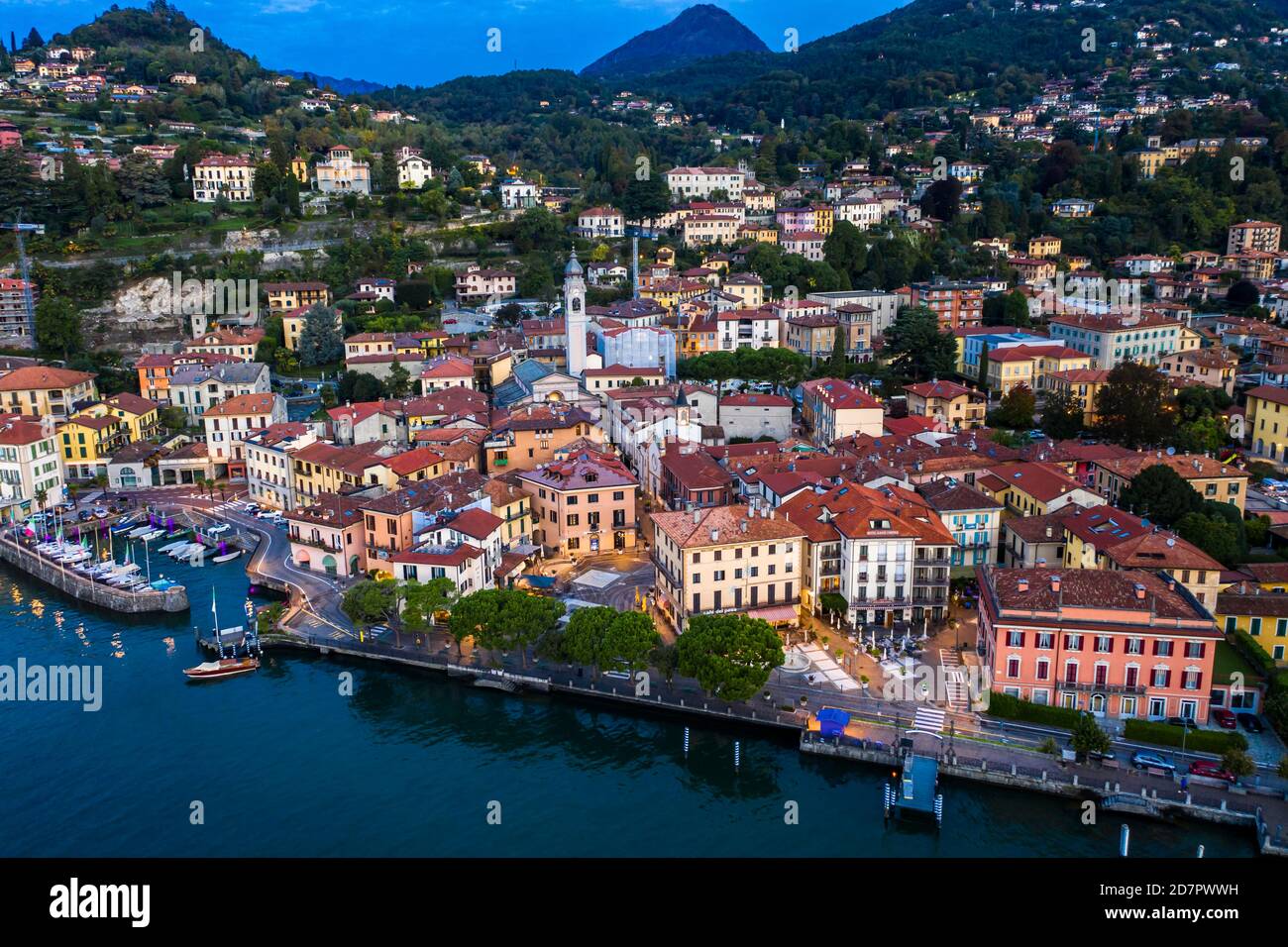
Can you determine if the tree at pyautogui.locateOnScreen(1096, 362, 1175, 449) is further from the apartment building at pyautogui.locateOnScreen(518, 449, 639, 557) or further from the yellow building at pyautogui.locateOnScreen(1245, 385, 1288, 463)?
the apartment building at pyautogui.locateOnScreen(518, 449, 639, 557)

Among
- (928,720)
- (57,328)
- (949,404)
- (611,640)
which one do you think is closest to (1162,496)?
(928,720)

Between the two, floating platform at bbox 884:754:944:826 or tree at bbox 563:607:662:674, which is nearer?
floating platform at bbox 884:754:944:826

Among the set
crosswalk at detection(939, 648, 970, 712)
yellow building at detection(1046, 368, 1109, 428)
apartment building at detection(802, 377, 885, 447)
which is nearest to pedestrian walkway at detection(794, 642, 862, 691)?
crosswalk at detection(939, 648, 970, 712)

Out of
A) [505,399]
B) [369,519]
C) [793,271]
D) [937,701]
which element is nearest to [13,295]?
[505,399]

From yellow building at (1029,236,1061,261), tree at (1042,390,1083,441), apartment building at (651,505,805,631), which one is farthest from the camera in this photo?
yellow building at (1029,236,1061,261)

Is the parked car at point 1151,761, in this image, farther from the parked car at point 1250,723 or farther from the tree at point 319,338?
the tree at point 319,338

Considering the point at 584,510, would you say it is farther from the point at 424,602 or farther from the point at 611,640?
the point at 611,640

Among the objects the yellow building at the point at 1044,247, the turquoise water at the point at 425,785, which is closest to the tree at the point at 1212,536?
the turquoise water at the point at 425,785
